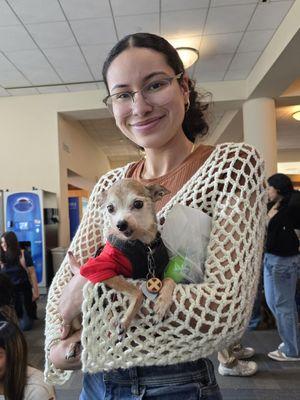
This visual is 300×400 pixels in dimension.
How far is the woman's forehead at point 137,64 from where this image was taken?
3.11 ft

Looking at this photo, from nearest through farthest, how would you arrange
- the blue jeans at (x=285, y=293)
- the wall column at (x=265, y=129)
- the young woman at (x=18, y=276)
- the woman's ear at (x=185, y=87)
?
the woman's ear at (x=185, y=87) < the blue jeans at (x=285, y=293) < the young woman at (x=18, y=276) < the wall column at (x=265, y=129)

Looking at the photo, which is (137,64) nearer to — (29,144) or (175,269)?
(175,269)

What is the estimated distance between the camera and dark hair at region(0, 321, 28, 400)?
178cm

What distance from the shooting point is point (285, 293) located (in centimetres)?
354

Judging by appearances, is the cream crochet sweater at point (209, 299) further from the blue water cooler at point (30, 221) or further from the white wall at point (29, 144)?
the white wall at point (29, 144)

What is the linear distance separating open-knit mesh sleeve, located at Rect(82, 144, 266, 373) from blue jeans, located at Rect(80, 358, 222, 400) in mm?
67

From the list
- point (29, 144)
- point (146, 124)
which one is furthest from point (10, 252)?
point (146, 124)

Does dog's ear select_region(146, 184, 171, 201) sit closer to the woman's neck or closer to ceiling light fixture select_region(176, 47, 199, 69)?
the woman's neck

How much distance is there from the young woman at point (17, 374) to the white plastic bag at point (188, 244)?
1355 mm

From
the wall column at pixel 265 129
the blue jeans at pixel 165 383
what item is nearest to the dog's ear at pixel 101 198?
the blue jeans at pixel 165 383

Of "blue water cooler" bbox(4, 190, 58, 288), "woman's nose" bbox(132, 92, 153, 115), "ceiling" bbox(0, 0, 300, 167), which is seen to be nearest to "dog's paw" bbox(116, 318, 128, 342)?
"woman's nose" bbox(132, 92, 153, 115)

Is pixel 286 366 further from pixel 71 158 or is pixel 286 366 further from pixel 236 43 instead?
pixel 71 158

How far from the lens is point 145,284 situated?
0.81 metres

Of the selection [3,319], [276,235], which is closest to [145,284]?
[3,319]
